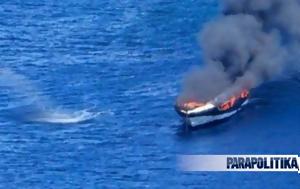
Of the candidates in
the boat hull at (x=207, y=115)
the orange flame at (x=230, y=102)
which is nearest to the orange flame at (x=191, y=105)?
the boat hull at (x=207, y=115)

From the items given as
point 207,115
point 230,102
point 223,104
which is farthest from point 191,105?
point 230,102

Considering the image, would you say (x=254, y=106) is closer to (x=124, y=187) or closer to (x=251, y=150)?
(x=251, y=150)

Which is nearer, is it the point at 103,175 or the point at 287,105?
the point at 103,175

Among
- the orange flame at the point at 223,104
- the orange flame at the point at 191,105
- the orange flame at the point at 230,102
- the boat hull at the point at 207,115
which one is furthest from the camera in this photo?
the orange flame at the point at 230,102

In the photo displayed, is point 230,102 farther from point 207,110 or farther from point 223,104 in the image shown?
point 207,110

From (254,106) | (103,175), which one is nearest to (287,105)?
(254,106)

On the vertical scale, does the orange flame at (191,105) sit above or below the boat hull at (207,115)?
above

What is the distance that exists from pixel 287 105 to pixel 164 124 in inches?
671

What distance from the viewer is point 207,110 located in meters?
194

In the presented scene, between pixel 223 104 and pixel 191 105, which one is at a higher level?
pixel 191 105

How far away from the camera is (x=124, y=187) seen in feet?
585

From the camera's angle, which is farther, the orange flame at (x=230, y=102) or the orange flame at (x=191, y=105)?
the orange flame at (x=230, y=102)

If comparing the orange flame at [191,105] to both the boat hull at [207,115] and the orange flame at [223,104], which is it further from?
the boat hull at [207,115]

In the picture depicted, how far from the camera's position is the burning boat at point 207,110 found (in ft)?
630
